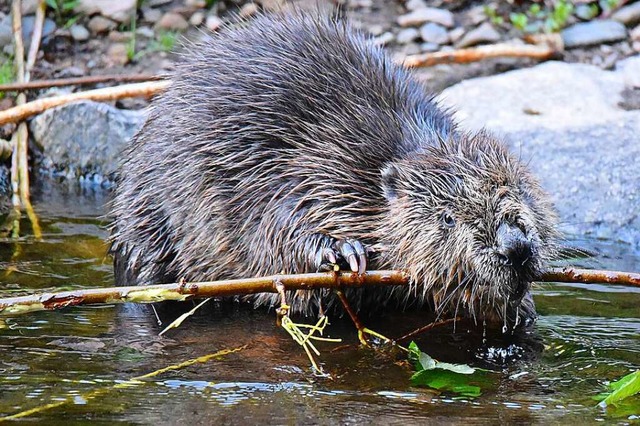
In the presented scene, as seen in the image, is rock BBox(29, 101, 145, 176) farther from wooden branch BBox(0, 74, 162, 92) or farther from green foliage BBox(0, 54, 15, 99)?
green foliage BBox(0, 54, 15, 99)

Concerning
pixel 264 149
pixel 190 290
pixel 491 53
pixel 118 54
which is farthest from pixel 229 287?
pixel 118 54

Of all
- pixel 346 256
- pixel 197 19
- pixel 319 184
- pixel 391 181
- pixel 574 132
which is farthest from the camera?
pixel 197 19

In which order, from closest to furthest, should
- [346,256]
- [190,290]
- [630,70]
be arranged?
1. [190,290]
2. [346,256]
3. [630,70]

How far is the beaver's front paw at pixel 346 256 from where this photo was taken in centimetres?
344

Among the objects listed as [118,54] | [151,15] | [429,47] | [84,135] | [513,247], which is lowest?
[513,247]

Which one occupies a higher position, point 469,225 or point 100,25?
point 100,25

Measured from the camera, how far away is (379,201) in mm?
3768

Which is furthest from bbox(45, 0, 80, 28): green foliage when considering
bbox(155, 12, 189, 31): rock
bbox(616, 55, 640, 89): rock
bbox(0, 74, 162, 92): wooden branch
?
bbox(616, 55, 640, 89): rock

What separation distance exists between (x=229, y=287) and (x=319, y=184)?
34.0 inches

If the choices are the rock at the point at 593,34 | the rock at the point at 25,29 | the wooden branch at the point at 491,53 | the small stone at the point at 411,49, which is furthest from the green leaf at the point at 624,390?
the rock at the point at 25,29

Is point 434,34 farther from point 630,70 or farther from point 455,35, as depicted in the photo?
point 630,70

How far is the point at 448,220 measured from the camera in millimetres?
3498

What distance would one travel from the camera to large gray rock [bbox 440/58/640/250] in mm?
5227

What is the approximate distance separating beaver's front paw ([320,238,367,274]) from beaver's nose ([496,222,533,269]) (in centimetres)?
45
